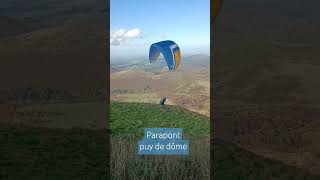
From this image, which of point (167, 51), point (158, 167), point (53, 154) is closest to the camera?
point (167, 51)

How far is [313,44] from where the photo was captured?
30.4 meters

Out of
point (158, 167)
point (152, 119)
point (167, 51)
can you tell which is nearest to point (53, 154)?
point (152, 119)

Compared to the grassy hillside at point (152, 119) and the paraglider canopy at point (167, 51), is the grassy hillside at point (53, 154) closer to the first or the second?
the grassy hillside at point (152, 119)

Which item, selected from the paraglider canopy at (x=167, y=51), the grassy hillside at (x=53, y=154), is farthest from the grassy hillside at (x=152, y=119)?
the paraglider canopy at (x=167, y=51)

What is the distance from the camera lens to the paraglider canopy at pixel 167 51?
10.1m

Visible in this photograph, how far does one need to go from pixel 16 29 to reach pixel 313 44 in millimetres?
18286

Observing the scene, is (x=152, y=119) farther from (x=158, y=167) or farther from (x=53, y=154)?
(x=158, y=167)

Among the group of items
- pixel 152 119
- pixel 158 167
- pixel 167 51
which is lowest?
pixel 158 167

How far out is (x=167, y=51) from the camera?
10125 millimetres

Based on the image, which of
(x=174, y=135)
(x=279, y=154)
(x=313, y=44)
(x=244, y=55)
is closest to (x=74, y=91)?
(x=244, y=55)

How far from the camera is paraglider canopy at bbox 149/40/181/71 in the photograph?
1009cm

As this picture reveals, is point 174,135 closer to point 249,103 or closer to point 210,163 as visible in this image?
point 210,163

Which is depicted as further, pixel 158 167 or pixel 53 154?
pixel 53 154

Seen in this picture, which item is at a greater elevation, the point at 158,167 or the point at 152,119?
the point at 152,119
